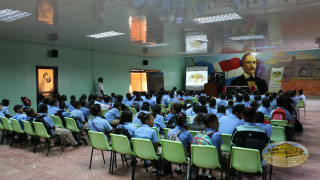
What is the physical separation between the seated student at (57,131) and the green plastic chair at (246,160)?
409cm

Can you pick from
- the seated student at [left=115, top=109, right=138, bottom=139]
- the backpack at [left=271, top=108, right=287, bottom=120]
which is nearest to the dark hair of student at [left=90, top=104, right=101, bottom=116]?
the seated student at [left=115, top=109, right=138, bottom=139]

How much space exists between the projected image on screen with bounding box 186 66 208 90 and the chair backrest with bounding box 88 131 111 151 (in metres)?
14.8

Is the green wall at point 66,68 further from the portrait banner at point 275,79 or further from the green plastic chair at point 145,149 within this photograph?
the portrait banner at point 275,79

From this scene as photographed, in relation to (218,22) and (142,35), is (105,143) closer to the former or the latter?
(218,22)

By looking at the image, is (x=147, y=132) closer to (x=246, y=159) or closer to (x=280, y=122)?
(x=246, y=159)

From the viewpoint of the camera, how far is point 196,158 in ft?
10.4

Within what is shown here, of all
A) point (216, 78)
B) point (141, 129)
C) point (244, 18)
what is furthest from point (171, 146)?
point (216, 78)

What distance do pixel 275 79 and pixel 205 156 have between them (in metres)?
15.3

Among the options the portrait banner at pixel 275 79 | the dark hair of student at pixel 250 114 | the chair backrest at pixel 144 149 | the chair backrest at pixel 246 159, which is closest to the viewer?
the chair backrest at pixel 246 159

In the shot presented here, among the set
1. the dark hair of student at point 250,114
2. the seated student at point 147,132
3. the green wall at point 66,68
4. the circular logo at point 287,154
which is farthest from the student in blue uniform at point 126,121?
the green wall at point 66,68

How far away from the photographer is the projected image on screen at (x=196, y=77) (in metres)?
18.5

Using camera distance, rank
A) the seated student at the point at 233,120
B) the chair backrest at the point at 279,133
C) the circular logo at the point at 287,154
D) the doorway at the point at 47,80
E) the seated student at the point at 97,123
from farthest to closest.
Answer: the doorway at the point at 47,80
the seated student at the point at 97,123
the chair backrest at the point at 279,133
the seated student at the point at 233,120
the circular logo at the point at 287,154

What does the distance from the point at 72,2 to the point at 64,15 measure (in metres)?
1.09

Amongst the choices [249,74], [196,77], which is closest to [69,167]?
[196,77]
